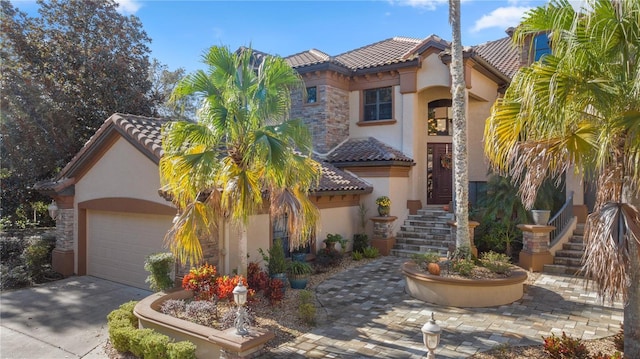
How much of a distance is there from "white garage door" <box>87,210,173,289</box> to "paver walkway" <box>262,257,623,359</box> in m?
4.90

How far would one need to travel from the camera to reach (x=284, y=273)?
10.4 metres

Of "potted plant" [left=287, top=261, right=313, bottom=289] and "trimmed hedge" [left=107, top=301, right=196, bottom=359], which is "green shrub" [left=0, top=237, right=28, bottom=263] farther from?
"potted plant" [left=287, top=261, right=313, bottom=289]

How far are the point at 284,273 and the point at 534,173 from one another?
651cm

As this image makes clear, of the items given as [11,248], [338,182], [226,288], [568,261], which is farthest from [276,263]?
[11,248]

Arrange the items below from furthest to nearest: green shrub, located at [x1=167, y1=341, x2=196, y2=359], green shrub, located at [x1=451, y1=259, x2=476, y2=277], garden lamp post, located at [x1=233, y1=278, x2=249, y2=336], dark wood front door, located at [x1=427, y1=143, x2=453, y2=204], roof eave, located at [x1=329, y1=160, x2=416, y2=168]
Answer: dark wood front door, located at [x1=427, y1=143, x2=453, y2=204] → roof eave, located at [x1=329, y1=160, x2=416, y2=168] → green shrub, located at [x1=451, y1=259, x2=476, y2=277] → garden lamp post, located at [x1=233, y1=278, x2=249, y2=336] → green shrub, located at [x1=167, y1=341, x2=196, y2=359]

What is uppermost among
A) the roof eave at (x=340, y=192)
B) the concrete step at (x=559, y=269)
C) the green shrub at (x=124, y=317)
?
the roof eave at (x=340, y=192)

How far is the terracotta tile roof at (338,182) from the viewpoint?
1354cm

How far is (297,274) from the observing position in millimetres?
10703

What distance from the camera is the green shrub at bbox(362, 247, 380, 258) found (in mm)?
14648

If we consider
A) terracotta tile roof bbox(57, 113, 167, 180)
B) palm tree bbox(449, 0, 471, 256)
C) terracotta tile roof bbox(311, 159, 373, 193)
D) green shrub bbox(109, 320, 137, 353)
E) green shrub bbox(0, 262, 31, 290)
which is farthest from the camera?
terracotta tile roof bbox(311, 159, 373, 193)

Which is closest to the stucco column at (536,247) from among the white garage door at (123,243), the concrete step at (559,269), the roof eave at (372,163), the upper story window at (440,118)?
the concrete step at (559,269)

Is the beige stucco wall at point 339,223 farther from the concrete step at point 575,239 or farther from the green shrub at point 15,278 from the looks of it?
the green shrub at point 15,278

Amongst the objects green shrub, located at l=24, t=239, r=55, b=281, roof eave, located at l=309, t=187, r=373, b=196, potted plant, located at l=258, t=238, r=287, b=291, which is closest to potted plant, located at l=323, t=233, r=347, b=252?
roof eave, located at l=309, t=187, r=373, b=196

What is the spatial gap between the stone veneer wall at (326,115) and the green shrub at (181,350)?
11.9 m
